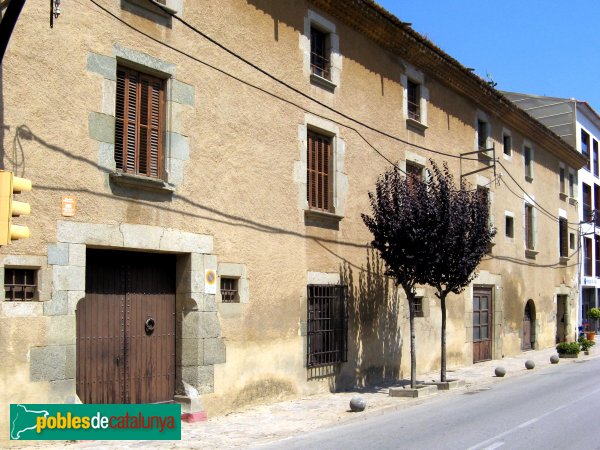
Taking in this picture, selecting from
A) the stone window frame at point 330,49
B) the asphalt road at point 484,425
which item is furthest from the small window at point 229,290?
the stone window frame at point 330,49

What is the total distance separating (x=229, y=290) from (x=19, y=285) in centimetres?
394

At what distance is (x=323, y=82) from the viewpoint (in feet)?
48.1

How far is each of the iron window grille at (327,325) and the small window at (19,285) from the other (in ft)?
19.9

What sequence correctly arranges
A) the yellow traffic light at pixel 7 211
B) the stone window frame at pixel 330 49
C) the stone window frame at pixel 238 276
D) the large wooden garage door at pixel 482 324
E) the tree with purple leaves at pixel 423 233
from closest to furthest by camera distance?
1. the yellow traffic light at pixel 7 211
2. the stone window frame at pixel 238 276
3. the tree with purple leaves at pixel 423 233
4. the stone window frame at pixel 330 49
5. the large wooden garage door at pixel 482 324

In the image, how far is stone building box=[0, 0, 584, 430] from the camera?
9000 mm

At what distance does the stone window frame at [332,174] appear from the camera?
13.7 m

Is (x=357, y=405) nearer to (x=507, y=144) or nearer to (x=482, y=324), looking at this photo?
(x=482, y=324)

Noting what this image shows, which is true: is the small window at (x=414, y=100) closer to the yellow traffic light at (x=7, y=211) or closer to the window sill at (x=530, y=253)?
the window sill at (x=530, y=253)

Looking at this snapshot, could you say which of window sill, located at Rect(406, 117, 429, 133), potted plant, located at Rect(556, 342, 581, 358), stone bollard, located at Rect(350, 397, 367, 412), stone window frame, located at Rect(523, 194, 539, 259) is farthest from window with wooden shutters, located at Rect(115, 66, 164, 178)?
stone window frame, located at Rect(523, 194, 539, 259)

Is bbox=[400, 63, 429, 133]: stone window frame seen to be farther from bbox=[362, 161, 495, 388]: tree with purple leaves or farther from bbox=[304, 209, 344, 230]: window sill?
bbox=[304, 209, 344, 230]: window sill

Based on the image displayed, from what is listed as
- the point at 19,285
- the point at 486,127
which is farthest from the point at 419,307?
the point at 19,285

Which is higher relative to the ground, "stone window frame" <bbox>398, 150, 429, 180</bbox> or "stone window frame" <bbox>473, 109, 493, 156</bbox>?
"stone window frame" <bbox>473, 109, 493, 156</bbox>

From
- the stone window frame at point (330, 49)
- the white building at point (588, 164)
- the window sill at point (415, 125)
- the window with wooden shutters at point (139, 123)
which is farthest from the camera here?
the white building at point (588, 164)

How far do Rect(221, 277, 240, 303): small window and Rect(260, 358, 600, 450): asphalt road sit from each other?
2.81 metres
